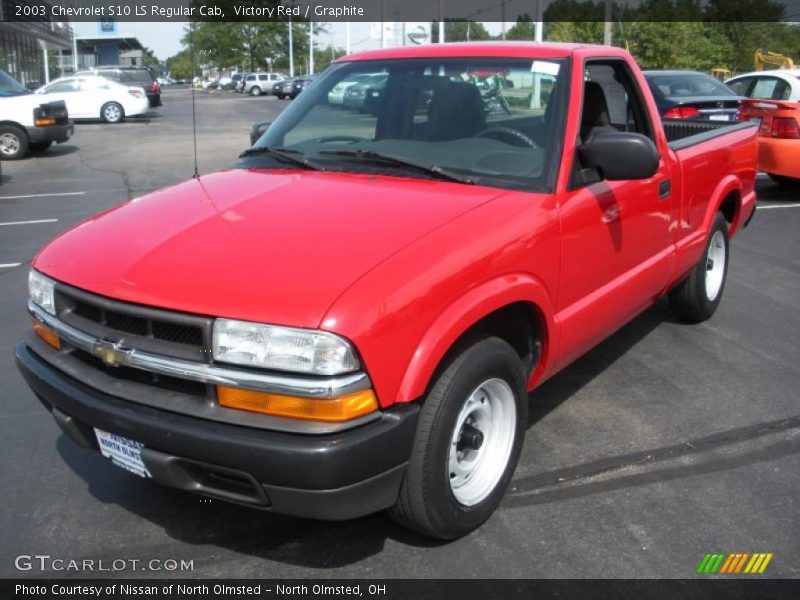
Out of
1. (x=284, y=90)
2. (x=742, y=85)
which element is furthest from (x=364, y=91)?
(x=284, y=90)

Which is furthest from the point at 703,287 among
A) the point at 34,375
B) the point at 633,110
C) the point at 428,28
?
the point at 428,28

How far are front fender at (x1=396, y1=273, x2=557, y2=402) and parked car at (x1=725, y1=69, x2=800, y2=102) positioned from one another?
944 centimetres

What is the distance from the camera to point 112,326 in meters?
2.86

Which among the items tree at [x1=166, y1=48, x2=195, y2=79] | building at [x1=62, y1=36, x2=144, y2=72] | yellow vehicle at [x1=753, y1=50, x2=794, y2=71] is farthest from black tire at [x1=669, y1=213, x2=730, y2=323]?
building at [x1=62, y1=36, x2=144, y2=72]

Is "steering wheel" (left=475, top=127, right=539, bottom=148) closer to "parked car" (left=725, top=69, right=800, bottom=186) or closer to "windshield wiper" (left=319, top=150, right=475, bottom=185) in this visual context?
"windshield wiper" (left=319, top=150, right=475, bottom=185)

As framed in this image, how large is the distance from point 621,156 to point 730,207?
2.90 meters

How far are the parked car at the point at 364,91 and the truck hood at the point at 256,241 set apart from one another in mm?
593

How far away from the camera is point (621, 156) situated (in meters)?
3.50

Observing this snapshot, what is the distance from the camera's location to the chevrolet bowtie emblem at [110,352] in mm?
2738

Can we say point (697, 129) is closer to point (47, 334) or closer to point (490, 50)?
point (490, 50)

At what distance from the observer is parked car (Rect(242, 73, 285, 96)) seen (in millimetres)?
57031

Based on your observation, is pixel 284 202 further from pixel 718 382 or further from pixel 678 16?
pixel 678 16

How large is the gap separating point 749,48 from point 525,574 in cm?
4198

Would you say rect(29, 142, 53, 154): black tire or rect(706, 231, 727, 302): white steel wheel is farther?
rect(29, 142, 53, 154): black tire
